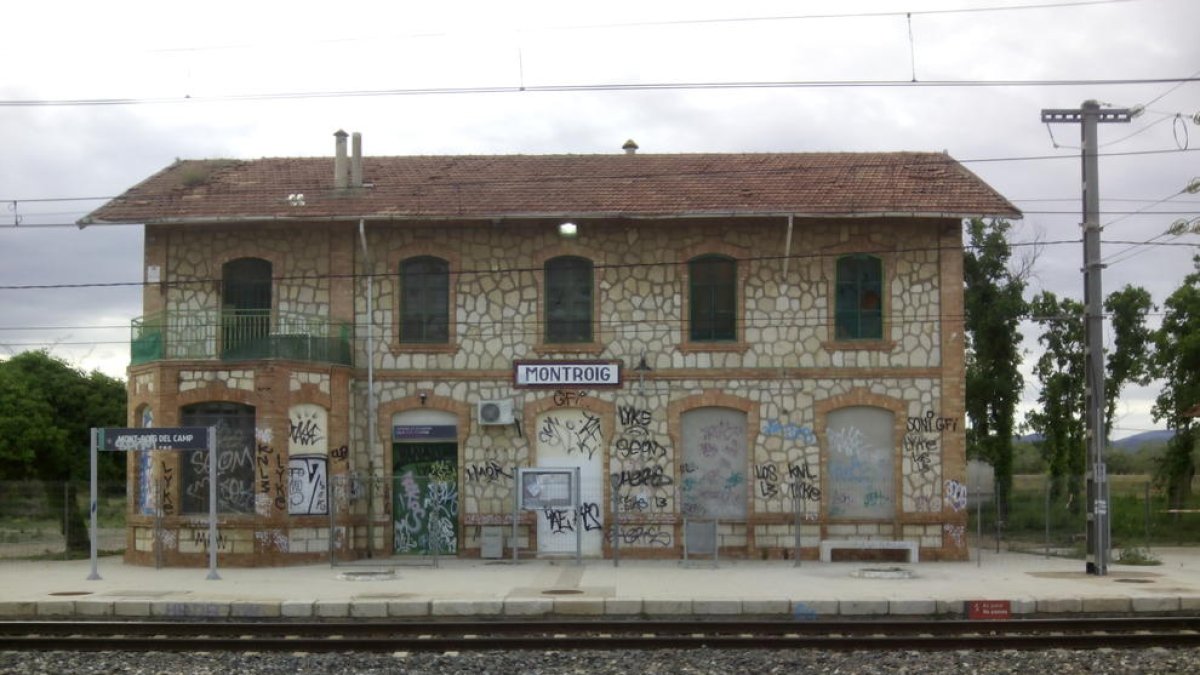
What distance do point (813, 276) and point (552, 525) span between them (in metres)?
6.69

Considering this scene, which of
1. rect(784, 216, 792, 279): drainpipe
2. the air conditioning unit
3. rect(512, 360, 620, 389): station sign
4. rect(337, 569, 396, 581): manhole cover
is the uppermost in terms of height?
rect(784, 216, 792, 279): drainpipe

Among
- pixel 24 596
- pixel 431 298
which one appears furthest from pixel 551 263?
pixel 24 596

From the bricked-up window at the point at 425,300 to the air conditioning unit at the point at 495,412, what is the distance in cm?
151

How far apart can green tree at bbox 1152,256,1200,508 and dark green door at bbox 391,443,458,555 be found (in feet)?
57.5

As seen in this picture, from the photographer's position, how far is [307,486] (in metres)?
24.4

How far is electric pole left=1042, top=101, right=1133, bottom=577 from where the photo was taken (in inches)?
869

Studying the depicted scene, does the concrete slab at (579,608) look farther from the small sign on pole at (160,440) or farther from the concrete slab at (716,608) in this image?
the small sign on pole at (160,440)

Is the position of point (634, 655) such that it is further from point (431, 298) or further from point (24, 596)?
point (431, 298)

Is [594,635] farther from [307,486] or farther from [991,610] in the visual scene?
[307,486]

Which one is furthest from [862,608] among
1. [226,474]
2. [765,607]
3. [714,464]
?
[226,474]

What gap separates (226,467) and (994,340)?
65.4 feet

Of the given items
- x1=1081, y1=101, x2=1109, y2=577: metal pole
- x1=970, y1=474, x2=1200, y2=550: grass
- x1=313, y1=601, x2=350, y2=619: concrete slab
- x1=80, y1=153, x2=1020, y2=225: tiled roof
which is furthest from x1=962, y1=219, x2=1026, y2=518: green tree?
x1=313, y1=601, x2=350, y2=619: concrete slab

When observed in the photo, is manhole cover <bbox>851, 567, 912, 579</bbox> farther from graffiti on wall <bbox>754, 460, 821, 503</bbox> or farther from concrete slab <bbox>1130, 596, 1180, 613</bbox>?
concrete slab <bbox>1130, 596, 1180, 613</bbox>

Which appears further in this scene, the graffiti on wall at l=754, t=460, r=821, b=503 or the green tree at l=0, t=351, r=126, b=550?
the green tree at l=0, t=351, r=126, b=550
